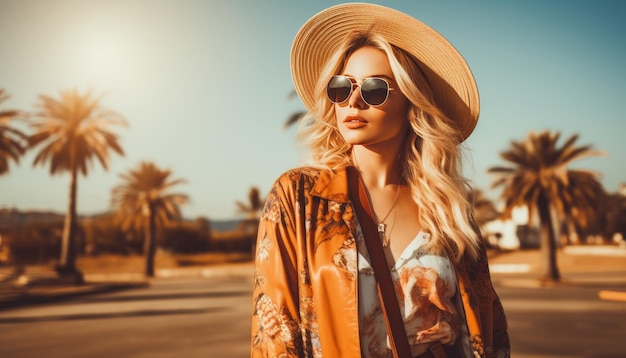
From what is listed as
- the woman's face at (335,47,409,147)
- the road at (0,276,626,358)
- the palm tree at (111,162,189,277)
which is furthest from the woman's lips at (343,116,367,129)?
the palm tree at (111,162,189,277)

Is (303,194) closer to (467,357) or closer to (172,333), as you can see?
(467,357)

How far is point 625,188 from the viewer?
76.8 metres

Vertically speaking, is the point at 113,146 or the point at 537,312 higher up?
the point at 113,146

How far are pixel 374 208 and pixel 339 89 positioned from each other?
44 centimetres

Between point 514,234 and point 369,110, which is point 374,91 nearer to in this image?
point 369,110

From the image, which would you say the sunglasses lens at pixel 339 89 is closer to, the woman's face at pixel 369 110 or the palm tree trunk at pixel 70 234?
the woman's face at pixel 369 110

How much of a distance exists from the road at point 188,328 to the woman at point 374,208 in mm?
7534

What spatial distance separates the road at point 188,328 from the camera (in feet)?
32.7

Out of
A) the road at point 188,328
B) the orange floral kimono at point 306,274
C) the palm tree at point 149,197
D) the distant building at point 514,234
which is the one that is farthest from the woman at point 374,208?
the distant building at point 514,234

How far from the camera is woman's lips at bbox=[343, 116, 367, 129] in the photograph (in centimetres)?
213

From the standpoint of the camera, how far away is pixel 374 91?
6.89ft

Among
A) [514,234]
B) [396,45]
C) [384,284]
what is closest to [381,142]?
[396,45]

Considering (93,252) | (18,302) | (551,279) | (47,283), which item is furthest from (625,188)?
(18,302)

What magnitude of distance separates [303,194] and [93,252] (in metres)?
71.3
